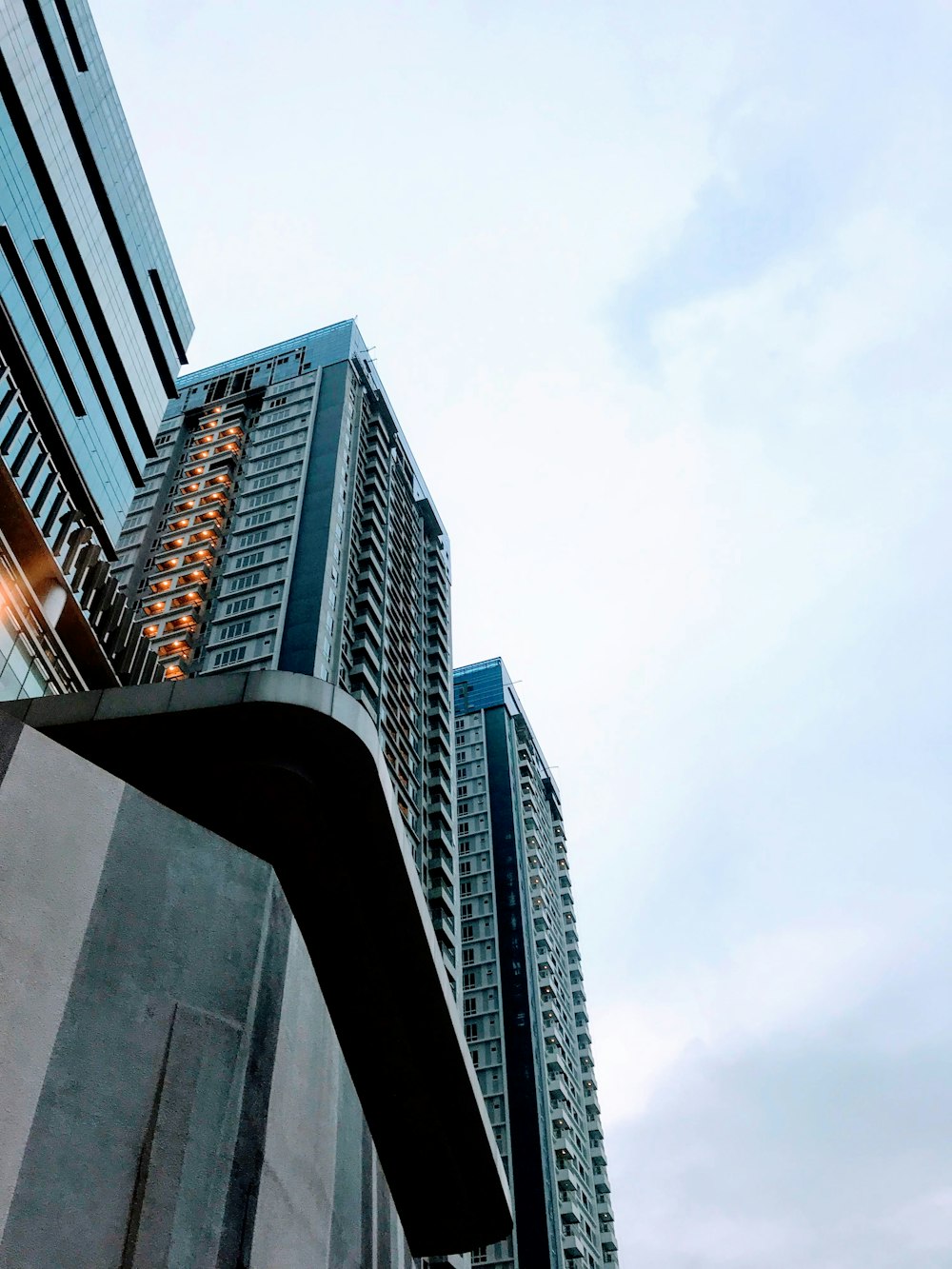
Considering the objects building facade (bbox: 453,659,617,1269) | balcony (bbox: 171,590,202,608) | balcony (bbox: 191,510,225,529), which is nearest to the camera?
balcony (bbox: 171,590,202,608)

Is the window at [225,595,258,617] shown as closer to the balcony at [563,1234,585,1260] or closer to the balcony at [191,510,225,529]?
the balcony at [191,510,225,529]

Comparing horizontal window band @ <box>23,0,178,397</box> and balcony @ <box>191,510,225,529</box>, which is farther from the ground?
balcony @ <box>191,510,225,529</box>

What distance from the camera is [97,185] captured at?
1858 inches

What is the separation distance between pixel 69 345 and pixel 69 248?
4.57 metres

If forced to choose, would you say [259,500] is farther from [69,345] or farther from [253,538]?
[69,345]

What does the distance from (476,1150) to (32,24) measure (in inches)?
1851

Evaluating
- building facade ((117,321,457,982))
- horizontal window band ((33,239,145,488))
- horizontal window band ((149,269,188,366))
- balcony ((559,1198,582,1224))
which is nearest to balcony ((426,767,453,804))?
building facade ((117,321,457,982))

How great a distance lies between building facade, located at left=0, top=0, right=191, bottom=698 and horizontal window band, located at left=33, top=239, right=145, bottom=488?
0.27 ft

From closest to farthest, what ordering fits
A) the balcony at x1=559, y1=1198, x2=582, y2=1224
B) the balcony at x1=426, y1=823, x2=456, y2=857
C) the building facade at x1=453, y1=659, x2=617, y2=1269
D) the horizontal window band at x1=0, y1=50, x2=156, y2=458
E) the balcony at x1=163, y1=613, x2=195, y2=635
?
1. the horizontal window band at x1=0, y1=50, x2=156, y2=458
2. the balcony at x1=163, y1=613, x2=195, y2=635
3. the balcony at x1=426, y1=823, x2=456, y2=857
4. the building facade at x1=453, y1=659, x2=617, y2=1269
5. the balcony at x1=559, y1=1198, x2=582, y2=1224

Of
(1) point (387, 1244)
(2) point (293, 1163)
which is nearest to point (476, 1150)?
(1) point (387, 1244)

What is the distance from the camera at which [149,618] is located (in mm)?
63000

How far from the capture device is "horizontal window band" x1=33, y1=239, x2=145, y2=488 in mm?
41031

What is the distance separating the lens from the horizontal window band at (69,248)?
39.1m

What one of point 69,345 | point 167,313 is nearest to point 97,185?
point 167,313
